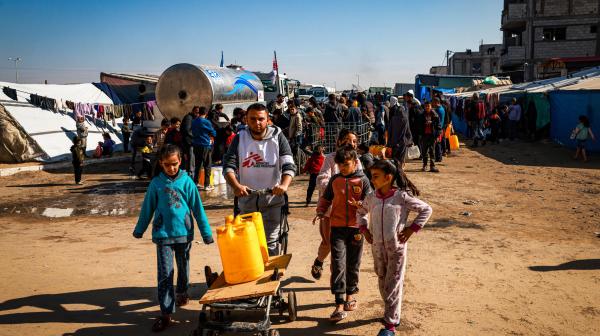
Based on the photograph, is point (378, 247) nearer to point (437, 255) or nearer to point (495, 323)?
point (495, 323)

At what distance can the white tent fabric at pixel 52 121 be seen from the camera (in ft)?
55.3

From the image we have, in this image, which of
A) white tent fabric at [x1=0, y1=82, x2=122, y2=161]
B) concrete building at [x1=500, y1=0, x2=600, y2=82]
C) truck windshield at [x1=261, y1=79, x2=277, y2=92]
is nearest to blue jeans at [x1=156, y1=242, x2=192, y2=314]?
white tent fabric at [x1=0, y1=82, x2=122, y2=161]

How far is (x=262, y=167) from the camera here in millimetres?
4613

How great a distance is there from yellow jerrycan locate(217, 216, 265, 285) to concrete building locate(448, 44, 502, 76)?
67.4 metres

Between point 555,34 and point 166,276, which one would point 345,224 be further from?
point 555,34

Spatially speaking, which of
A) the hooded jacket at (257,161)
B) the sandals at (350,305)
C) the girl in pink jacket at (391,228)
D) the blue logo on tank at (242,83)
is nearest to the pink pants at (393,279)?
the girl in pink jacket at (391,228)

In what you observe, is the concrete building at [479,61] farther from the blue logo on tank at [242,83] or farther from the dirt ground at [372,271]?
the dirt ground at [372,271]

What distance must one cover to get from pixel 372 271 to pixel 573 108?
1502 cm

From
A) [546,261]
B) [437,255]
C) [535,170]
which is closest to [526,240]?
[546,261]

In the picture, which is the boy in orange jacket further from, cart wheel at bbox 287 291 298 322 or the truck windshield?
the truck windshield

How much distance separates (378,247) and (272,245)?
110cm

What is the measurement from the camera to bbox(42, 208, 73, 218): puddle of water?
9.49 metres

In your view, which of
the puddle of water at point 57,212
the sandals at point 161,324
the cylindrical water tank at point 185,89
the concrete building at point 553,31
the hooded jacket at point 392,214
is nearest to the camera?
the hooded jacket at point 392,214

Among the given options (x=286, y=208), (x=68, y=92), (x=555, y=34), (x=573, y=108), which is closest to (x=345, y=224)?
(x=286, y=208)
